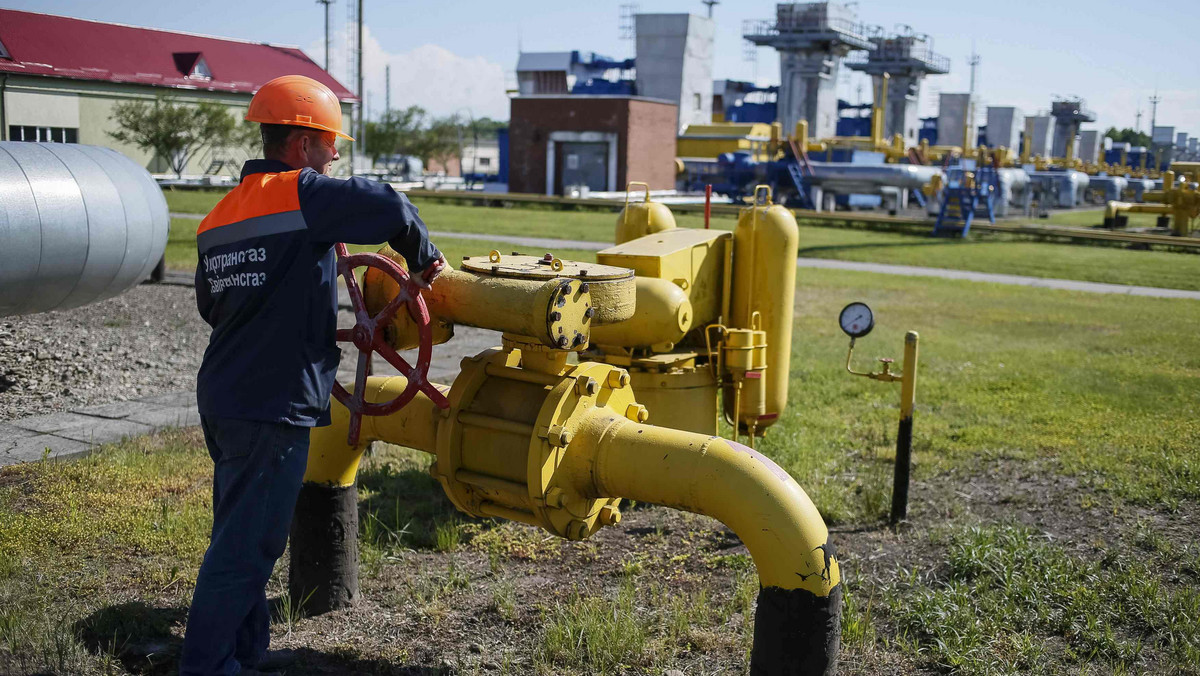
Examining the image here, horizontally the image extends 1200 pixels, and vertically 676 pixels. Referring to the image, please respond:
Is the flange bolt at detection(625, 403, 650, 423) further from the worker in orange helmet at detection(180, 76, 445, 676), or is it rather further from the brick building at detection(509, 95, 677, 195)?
the brick building at detection(509, 95, 677, 195)

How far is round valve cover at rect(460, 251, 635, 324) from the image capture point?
3.17 meters

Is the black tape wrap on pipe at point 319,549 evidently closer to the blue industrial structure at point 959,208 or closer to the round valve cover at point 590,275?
the round valve cover at point 590,275

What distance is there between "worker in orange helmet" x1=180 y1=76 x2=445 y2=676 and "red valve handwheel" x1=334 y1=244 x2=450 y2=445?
0.19 meters

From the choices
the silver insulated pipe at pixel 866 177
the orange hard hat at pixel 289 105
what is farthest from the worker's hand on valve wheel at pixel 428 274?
the silver insulated pipe at pixel 866 177

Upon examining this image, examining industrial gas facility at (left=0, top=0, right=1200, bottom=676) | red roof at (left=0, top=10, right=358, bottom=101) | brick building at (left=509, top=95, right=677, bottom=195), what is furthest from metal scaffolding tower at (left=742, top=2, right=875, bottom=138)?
industrial gas facility at (left=0, top=0, right=1200, bottom=676)

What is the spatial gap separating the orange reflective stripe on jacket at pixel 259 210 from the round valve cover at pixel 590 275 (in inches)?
26.7

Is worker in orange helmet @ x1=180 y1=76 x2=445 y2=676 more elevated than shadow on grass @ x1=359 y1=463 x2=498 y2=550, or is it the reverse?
worker in orange helmet @ x1=180 y1=76 x2=445 y2=676

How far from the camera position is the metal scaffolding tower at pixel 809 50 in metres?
53.6

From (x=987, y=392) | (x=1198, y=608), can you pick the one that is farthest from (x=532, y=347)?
(x=987, y=392)

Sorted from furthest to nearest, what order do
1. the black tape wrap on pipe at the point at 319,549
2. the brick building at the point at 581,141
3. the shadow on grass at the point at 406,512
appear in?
the brick building at the point at 581,141
the shadow on grass at the point at 406,512
the black tape wrap on pipe at the point at 319,549

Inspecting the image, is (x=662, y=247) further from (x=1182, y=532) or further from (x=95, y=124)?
(x=95, y=124)

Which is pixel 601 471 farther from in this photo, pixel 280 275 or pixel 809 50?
pixel 809 50

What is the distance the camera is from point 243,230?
2.80 metres

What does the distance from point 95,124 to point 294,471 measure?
37.3 feet
